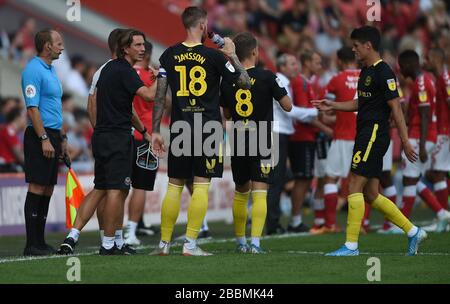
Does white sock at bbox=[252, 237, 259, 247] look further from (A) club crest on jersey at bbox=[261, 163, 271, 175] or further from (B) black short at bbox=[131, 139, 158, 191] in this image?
(B) black short at bbox=[131, 139, 158, 191]

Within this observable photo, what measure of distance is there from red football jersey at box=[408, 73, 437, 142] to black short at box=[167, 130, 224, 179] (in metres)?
4.42

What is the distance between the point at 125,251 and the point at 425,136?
4.90 meters

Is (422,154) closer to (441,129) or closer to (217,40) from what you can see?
(441,129)

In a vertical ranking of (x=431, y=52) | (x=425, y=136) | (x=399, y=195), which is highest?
(x=431, y=52)

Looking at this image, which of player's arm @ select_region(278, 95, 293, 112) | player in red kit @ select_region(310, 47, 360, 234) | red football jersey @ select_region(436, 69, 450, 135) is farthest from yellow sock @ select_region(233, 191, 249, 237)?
red football jersey @ select_region(436, 69, 450, 135)

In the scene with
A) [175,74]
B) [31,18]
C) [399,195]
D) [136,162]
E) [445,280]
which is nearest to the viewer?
[445,280]

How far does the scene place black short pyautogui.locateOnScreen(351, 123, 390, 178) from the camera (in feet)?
37.4

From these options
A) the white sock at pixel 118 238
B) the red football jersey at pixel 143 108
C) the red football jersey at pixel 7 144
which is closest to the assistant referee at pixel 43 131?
the white sock at pixel 118 238

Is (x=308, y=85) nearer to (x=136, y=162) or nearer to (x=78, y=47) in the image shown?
(x=136, y=162)

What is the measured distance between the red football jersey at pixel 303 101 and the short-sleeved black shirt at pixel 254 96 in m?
3.60

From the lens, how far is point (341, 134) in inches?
597

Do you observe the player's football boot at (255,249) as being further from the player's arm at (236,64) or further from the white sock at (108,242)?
the player's arm at (236,64)
